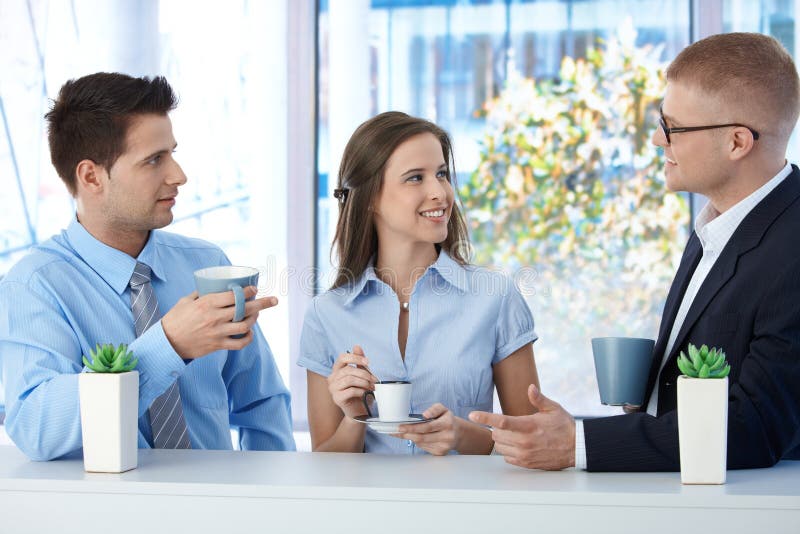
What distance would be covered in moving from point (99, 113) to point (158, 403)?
71cm

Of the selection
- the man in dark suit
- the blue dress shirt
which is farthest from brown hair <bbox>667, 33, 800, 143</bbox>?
the blue dress shirt

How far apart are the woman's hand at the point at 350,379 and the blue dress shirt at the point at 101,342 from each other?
0.35m

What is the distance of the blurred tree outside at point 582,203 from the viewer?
394 centimetres

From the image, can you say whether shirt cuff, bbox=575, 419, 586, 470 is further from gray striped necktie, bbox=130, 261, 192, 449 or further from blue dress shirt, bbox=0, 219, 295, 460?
gray striped necktie, bbox=130, 261, 192, 449

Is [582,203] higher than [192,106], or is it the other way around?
[192,106]

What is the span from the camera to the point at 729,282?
169 cm

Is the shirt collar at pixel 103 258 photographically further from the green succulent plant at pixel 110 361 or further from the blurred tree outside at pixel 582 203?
the blurred tree outside at pixel 582 203

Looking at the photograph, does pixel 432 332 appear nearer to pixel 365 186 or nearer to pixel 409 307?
pixel 409 307

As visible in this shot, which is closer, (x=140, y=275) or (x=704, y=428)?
(x=704, y=428)

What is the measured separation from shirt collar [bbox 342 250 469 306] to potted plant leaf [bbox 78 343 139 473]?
0.81m

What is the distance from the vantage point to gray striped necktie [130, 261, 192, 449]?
6.37 ft

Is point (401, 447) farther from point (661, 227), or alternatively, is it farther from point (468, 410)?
point (661, 227)

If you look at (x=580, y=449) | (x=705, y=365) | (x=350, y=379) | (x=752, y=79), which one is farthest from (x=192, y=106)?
(x=705, y=365)

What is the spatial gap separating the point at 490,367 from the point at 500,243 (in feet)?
6.14
